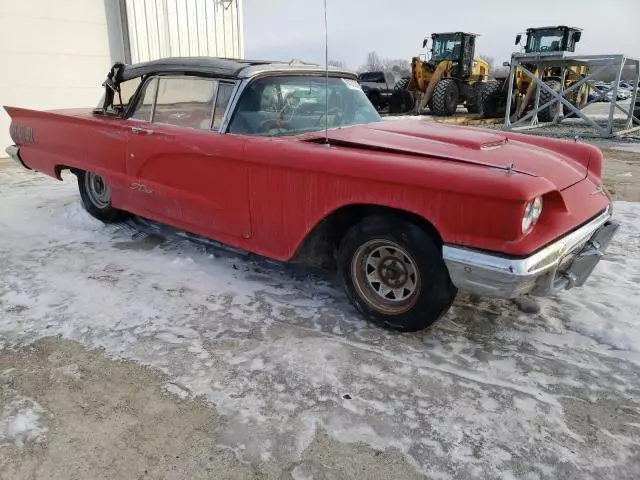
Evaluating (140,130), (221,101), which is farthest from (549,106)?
(140,130)

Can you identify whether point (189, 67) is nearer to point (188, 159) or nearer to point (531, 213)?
point (188, 159)

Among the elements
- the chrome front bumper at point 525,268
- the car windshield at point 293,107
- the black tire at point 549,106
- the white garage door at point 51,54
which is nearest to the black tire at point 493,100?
the black tire at point 549,106

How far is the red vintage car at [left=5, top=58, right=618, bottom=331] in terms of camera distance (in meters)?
2.62

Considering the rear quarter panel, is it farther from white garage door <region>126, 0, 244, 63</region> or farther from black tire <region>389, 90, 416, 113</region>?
black tire <region>389, 90, 416, 113</region>

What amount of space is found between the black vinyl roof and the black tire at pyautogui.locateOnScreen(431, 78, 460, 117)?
13840mm

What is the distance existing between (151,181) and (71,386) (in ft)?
6.26

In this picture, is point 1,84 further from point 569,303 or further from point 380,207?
point 569,303

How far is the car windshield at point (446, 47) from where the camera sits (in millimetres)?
18297

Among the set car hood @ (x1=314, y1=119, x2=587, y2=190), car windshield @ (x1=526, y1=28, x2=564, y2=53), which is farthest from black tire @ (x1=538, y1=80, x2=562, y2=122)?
car hood @ (x1=314, y1=119, x2=587, y2=190)

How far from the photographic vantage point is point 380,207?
303 centimetres

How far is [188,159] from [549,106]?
15.0 metres

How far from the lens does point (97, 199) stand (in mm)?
5152

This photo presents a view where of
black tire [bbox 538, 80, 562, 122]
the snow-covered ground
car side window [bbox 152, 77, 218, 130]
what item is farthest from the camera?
black tire [bbox 538, 80, 562, 122]

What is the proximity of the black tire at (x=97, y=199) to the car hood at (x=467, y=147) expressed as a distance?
2587 millimetres
